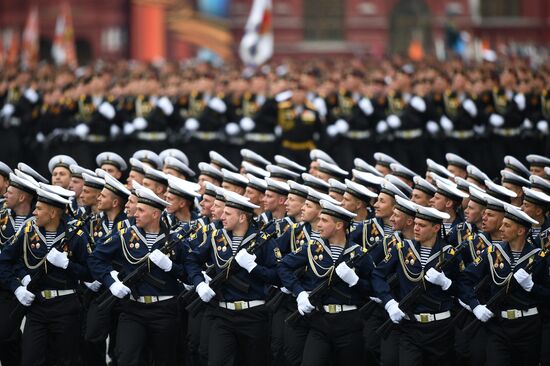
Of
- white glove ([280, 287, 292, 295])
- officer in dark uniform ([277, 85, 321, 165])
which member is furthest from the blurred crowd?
white glove ([280, 287, 292, 295])

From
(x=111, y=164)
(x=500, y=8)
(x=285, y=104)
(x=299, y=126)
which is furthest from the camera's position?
(x=500, y=8)

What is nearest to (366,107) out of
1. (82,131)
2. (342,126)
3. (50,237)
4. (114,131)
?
(342,126)

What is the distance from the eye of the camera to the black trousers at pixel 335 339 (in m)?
10.1

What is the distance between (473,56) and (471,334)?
97.9 ft

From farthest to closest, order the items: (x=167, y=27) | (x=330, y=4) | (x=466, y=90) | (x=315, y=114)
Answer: (x=330, y=4) → (x=167, y=27) → (x=466, y=90) → (x=315, y=114)

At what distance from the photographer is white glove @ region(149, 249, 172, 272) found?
34.2 ft

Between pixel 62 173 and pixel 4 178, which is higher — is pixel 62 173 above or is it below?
below

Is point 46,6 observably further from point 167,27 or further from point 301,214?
point 301,214

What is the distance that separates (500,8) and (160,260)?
156 feet

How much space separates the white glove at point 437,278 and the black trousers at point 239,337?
1.29m

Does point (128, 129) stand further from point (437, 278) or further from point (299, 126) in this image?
point (437, 278)

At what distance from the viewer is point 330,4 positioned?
5491cm

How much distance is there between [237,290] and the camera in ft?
34.2

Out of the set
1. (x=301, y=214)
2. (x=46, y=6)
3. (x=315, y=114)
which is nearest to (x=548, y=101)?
(x=315, y=114)
